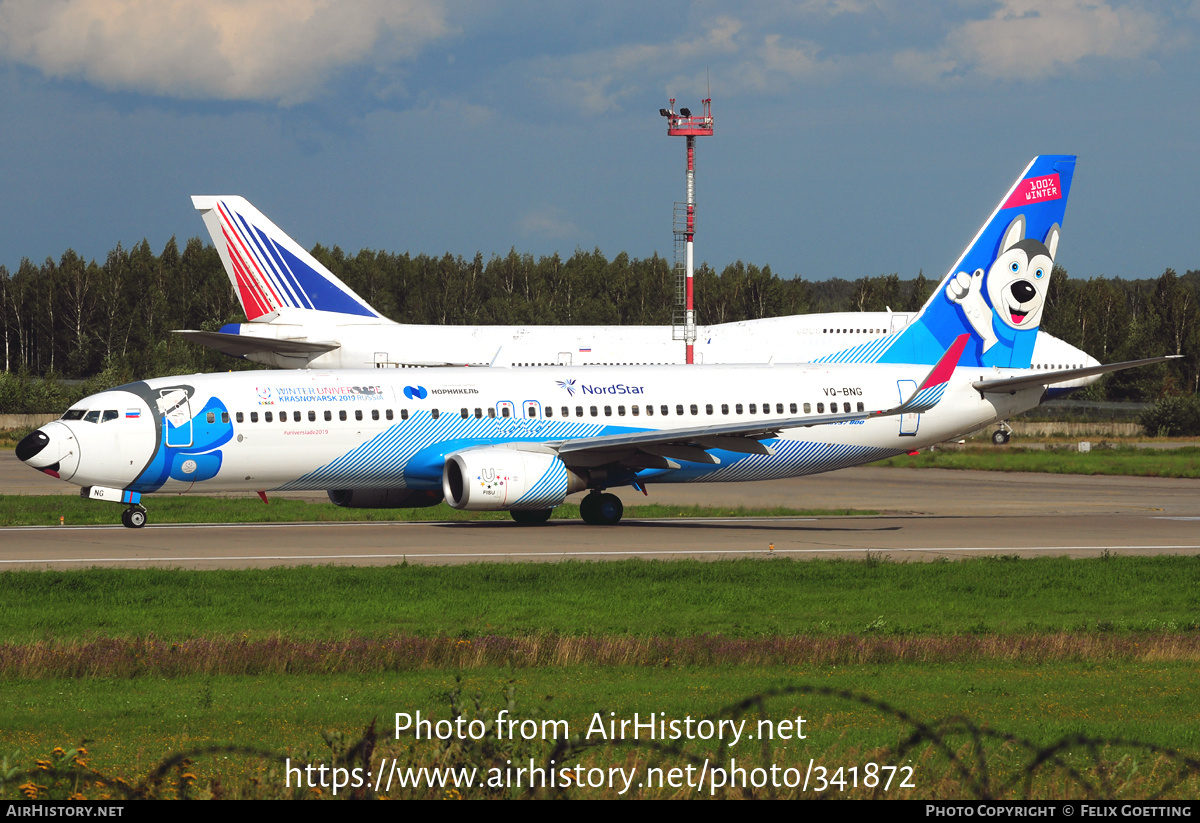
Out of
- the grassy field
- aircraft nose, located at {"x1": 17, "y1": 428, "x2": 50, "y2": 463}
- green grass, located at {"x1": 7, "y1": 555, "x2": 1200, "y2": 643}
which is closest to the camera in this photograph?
the grassy field

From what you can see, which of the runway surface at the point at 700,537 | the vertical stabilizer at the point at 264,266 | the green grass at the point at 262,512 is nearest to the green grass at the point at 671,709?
the runway surface at the point at 700,537

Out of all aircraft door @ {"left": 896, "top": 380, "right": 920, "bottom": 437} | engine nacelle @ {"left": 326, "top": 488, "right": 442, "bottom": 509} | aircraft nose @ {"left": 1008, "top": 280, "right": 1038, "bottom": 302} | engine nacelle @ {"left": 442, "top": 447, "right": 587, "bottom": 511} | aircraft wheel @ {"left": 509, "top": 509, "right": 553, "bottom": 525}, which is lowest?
aircraft wheel @ {"left": 509, "top": 509, "right": 553, "bottom": 525}

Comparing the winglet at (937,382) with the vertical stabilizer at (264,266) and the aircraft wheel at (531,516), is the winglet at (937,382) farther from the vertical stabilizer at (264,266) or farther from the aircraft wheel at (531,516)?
the vertical stabilizer at (264,266)

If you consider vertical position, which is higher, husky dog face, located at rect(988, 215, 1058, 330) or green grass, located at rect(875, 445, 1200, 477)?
husky dog face, located at rect(988, 215, 1058, 330)

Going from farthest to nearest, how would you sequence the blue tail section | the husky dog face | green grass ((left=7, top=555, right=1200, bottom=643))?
1. the husky dog face
2. the blue tail section
3. green grass ((left=7, top=555, right=1200, bottom=643))

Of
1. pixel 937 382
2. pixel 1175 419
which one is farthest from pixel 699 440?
pixel 1175 419

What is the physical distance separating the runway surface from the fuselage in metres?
1.43

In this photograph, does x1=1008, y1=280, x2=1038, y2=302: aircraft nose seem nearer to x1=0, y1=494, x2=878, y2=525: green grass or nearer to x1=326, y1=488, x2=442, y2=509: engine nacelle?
x1=0, y1=494, x2=878, y2=525: green grass

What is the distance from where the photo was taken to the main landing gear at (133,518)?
1284 inches

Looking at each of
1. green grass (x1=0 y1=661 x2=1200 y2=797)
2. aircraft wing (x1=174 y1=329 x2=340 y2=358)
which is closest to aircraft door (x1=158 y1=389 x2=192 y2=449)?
green grass (x1=0 y1=661 x2=1200 y2=797)

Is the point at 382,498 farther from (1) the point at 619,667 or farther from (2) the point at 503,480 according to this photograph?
(1) the point at 619,667

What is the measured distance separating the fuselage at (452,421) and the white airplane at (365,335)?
67.9 feet

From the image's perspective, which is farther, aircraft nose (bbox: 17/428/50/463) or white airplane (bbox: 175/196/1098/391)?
white airplane (bbox: 175/196/1098/391)

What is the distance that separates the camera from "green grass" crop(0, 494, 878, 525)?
36062mm
